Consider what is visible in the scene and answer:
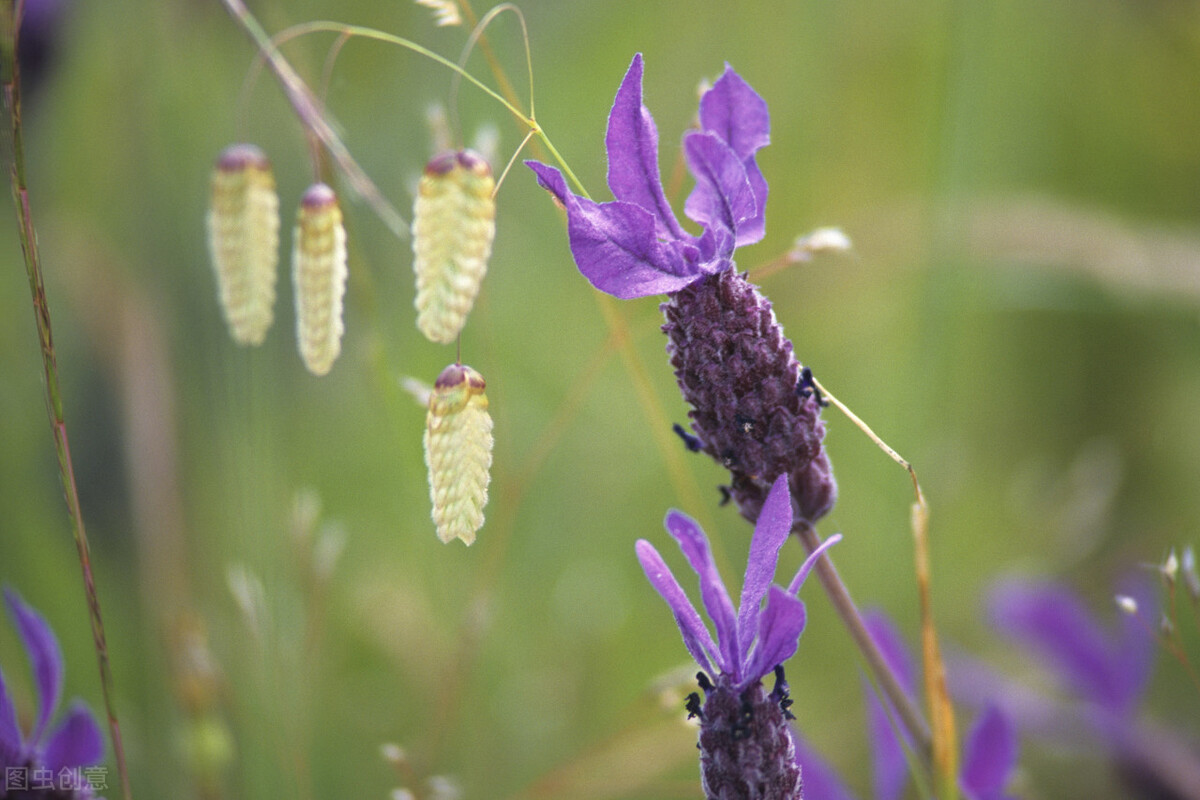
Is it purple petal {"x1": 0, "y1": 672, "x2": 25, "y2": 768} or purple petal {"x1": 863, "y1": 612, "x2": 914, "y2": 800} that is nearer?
purple petal {"x1": 0, "y1": 672, "x2": 25, "y2": 768}

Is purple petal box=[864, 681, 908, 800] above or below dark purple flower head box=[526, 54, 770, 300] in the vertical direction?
below

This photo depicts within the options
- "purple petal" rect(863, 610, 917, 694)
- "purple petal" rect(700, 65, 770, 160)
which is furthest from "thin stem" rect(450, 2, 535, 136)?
"purple petal" rect(863, 610, 917, 694)

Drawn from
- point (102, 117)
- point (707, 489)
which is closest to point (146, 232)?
point (102, 117)

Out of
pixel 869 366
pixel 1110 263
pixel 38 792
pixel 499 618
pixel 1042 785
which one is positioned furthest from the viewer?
pixel 869 366

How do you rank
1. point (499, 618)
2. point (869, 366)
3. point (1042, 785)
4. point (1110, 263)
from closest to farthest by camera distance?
point (1110, 263)
point (1042, 785)
point (499, 618)
point (869, 366)

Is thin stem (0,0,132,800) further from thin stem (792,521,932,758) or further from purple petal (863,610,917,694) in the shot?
purple petal (863,610,917,694)

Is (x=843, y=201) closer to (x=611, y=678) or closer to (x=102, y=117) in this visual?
(x=611, y=678)

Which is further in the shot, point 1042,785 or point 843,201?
point 843,201
